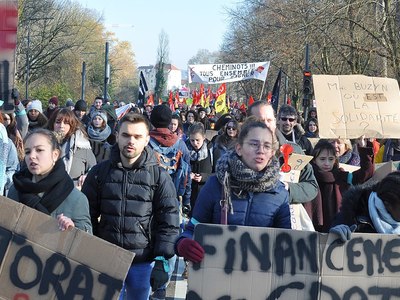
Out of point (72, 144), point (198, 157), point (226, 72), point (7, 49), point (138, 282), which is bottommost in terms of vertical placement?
point (138, 282)

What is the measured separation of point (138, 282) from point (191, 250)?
96cm

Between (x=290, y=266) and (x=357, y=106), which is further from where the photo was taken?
(x=357, y=106)

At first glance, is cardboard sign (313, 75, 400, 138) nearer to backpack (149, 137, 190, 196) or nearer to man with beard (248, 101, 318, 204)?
man with beard (248, 101, 318, 204)

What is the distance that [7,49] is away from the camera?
6832 mm

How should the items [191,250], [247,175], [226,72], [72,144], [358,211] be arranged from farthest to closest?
[226,72]
[72,144]
[358,211]
[247,175]
[191,250]

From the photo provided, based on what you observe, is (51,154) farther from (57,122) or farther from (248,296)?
(57,122)

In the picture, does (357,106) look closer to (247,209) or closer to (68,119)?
(68,119)

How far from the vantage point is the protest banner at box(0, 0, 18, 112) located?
6695mm

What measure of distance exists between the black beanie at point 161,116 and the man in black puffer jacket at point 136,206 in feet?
7.96

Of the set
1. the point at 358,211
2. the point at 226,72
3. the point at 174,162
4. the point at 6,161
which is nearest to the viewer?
the point at 358,211

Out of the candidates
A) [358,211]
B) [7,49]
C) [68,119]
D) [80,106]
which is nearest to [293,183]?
[358,211]

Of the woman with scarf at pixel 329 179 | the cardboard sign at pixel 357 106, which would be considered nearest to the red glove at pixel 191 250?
the woman with scarf at pixel 329 179

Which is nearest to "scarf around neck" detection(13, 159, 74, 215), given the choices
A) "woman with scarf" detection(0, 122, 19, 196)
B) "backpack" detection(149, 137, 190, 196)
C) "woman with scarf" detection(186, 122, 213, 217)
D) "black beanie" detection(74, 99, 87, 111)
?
"woman with scarf" detection(0, 122, 19, 196)

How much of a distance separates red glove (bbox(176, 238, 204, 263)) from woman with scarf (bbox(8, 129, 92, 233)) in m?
0.66
